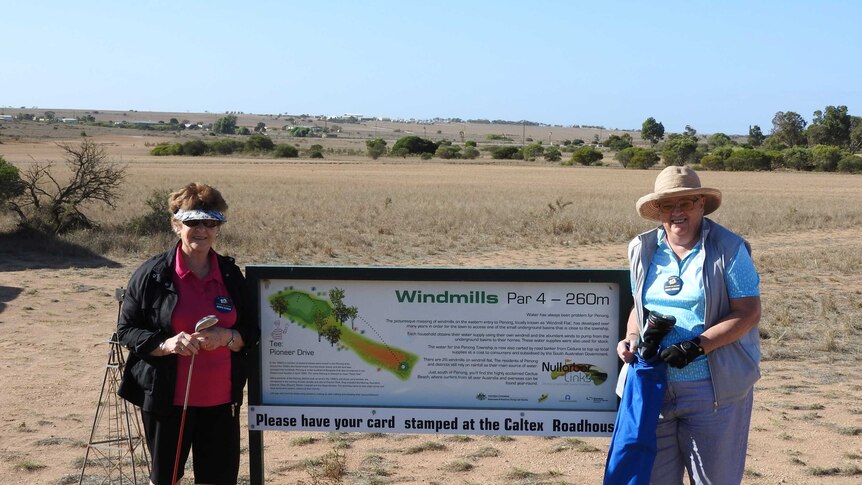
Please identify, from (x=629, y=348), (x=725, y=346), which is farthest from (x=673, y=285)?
(x=629, y=348)

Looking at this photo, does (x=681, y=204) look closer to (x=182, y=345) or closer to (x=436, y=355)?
(x=436, y=355)

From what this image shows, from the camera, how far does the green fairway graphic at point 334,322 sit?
4.63 metres

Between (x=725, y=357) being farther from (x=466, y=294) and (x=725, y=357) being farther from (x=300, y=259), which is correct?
(x=300, y=259)

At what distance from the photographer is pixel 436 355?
4.62m

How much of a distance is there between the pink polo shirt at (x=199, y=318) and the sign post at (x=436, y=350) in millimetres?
543

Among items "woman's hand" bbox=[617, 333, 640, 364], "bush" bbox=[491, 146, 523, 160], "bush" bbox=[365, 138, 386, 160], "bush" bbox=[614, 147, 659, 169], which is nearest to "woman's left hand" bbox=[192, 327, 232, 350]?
"woman's hand" bbox=[617, 333, 640, 364]

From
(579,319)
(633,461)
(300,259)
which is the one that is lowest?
(300,259)

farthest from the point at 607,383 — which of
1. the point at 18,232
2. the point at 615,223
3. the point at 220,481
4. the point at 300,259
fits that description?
the point at 615,223

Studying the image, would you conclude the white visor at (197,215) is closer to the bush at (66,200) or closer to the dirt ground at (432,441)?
the dirt ground at (432,441)

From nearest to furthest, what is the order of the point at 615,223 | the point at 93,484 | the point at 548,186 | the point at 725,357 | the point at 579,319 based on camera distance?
the point at 725,357 < the point at 579,319 < the point at 93,484 < the point at 615,223 < the point at 548,186

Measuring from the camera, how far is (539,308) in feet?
14.9

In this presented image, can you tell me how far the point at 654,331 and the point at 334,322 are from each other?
168cm

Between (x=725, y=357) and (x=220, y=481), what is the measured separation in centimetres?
221

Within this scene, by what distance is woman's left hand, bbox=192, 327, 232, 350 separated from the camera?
3852 mm
